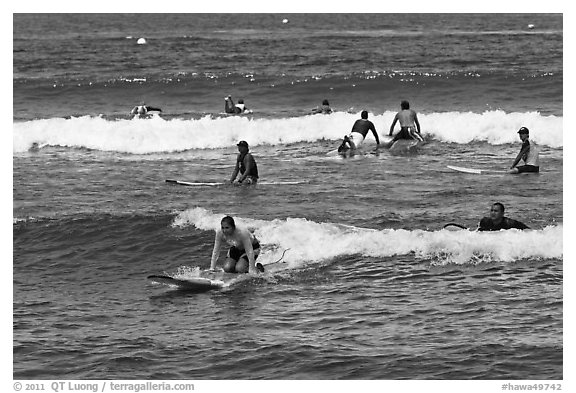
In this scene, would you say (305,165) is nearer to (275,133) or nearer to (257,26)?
(275,133)

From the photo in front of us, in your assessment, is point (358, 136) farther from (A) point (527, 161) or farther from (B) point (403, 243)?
(B) point (403, 243)

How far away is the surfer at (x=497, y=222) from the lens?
15.8 meters

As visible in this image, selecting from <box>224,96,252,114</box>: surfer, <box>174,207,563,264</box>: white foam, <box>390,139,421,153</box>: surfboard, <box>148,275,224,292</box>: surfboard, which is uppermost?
<box>224,96,252,114</box>: surfer

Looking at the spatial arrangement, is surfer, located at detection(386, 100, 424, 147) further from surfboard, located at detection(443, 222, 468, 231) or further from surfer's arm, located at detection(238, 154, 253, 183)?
surfboard, located at detection(443, 222, 468, 231)

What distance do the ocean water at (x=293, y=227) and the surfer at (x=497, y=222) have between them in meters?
0.41

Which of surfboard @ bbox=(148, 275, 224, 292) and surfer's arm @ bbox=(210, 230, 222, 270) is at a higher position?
surfer's arm @ bbox=(210, 230, 222, 270)

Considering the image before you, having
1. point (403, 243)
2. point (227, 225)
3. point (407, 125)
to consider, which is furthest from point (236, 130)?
point (227, 225)

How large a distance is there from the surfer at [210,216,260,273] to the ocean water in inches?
13.5

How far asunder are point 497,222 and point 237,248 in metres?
4.26

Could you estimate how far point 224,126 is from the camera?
31938 millimetres

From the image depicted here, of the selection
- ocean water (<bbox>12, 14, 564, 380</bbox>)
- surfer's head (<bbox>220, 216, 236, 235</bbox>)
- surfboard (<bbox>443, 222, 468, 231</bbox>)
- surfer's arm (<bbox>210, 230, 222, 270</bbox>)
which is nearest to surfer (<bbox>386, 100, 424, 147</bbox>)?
ocean water (<bbox>12, 14, 564, 380</bbox>)

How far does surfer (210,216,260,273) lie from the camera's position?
47.2ft

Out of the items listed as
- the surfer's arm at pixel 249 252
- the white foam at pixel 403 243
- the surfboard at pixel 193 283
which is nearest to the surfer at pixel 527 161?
the white foam at pixel 403 243
